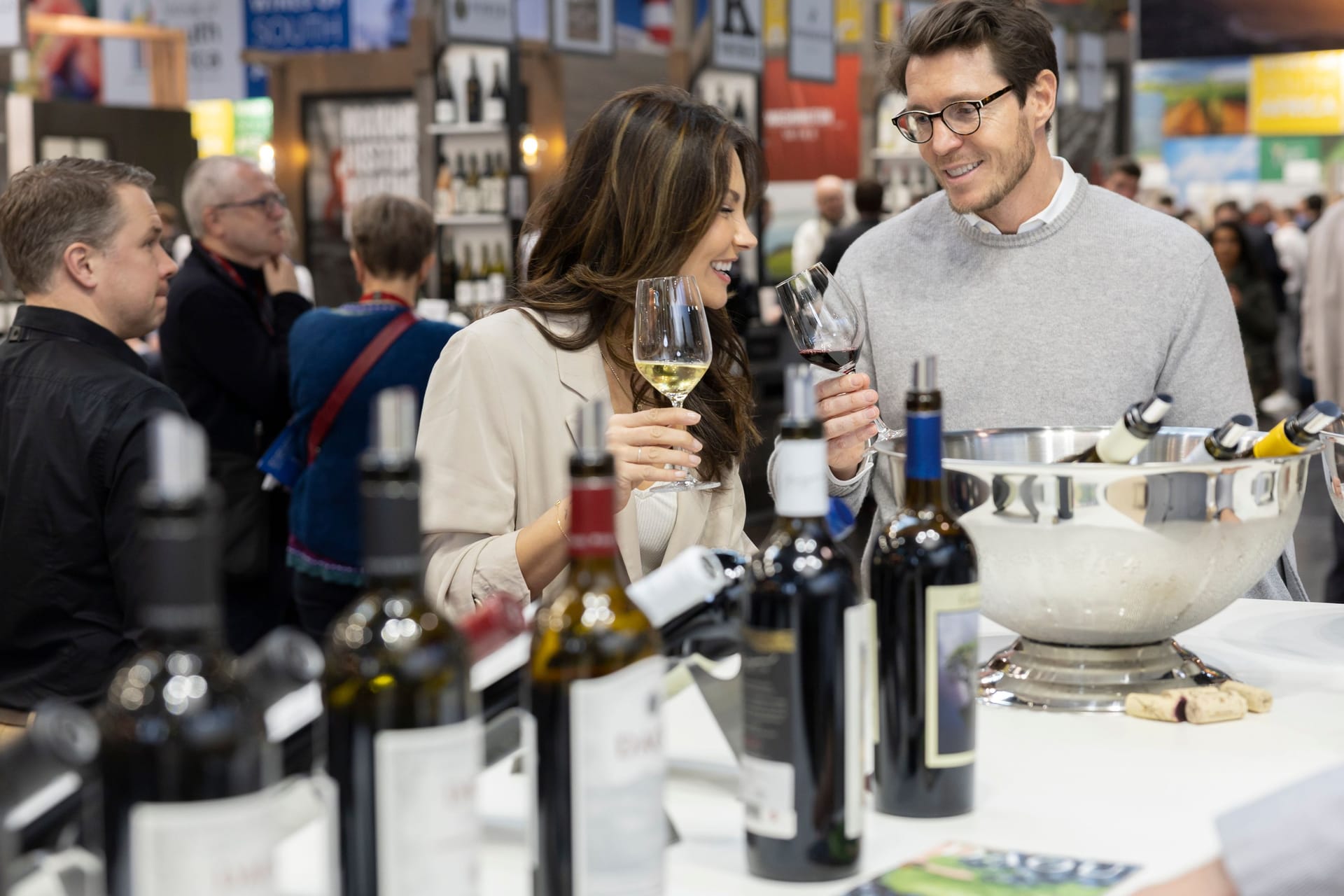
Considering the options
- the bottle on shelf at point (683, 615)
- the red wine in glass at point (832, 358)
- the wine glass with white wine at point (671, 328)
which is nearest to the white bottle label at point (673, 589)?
the bottle on shelf at point (683, 615)

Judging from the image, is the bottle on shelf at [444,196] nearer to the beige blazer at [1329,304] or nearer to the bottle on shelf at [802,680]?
the beige blazer at [1329,304]

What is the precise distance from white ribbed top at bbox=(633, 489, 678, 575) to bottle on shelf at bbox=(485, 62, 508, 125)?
19.5 feet

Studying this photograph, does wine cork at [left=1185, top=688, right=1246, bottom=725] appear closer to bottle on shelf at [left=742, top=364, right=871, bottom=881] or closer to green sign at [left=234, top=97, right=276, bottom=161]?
bottle on shelf at [left=742, top=364, right=871, bottom=881]

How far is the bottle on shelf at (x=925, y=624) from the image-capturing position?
47.4 inches

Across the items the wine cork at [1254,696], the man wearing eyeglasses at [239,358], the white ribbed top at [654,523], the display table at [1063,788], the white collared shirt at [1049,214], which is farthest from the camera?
the man wearing eyeglasses at [239,358]

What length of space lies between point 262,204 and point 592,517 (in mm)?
3955

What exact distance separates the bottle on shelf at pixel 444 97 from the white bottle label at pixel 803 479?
7208 millimetres

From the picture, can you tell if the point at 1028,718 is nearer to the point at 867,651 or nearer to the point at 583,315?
the point at 867,651

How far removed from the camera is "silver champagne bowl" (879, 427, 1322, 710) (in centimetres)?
148

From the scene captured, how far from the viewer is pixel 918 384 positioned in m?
1.20

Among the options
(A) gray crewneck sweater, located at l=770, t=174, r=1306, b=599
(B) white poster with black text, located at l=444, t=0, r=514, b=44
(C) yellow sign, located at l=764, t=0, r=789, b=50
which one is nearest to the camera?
(A) gray crewneck sweater, located at l=770, t=174, r=1306, b=599

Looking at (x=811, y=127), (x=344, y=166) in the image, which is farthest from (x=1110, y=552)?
(x=811, y=127)

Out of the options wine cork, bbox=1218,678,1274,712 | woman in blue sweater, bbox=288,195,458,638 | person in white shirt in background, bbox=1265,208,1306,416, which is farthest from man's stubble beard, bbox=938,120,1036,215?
person in white shirt in background, bbox=1265,208,1306,416

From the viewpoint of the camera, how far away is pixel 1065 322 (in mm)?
2682
